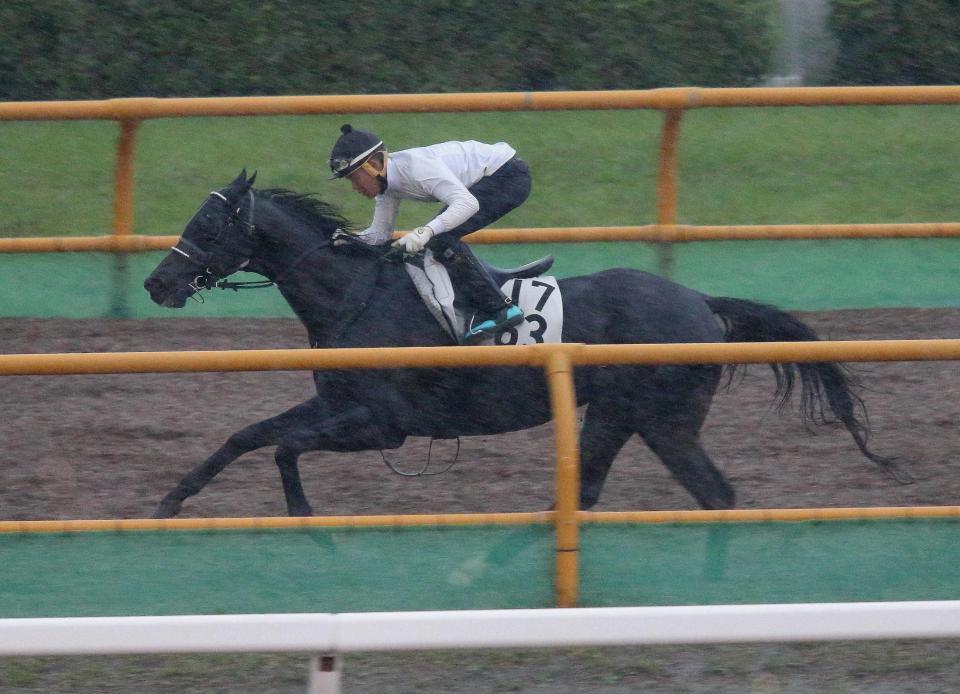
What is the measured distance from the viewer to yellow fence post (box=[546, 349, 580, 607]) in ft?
13.3

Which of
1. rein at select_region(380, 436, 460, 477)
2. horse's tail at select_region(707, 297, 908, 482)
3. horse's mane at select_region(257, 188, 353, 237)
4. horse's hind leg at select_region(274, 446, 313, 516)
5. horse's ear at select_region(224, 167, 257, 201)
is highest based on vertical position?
horse's ear at select_region(224, 167, 257, 201)

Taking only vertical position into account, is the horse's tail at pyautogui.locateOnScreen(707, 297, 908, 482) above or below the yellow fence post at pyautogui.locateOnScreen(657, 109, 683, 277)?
below

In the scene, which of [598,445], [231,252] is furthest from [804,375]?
[231,252]

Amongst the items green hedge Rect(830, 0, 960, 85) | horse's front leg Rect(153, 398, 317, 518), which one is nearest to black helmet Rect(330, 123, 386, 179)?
horse's front leg Rect(153, 398, 317, 518)

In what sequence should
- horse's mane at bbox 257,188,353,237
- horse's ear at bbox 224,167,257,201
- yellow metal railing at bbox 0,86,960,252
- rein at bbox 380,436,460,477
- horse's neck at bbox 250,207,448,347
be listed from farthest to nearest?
yellow metal railing at bbox 0,86,960,252, horse's mane at bbox 257,188,353,237, horse's ear at bbox 224,167,257,201, horse's neck at bbox 250,207,448,347, rein at bbox 380,436,460,477

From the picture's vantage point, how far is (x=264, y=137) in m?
7.79

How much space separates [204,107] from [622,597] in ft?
13.0

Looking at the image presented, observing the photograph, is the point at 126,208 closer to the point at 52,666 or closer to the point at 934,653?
the point at 52,666

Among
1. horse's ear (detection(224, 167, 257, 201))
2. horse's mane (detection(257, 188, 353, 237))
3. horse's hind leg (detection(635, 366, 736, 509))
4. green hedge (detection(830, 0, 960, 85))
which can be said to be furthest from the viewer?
green hedge (detection(830, 0, 960, 85))

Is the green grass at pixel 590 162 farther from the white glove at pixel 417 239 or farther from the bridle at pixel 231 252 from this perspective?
the white glove at pixel 417 239

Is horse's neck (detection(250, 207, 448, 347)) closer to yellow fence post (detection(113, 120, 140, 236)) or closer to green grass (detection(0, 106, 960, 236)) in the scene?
green grass (detection(0, 106, 960, 236))

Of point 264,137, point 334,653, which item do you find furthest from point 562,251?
point 334,653

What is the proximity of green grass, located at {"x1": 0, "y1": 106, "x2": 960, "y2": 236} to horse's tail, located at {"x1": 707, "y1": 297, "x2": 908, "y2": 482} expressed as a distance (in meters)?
2.06

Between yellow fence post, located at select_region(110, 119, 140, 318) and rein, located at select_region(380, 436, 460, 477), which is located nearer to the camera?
rein, located at select_region(380, 436, 460, 477)
